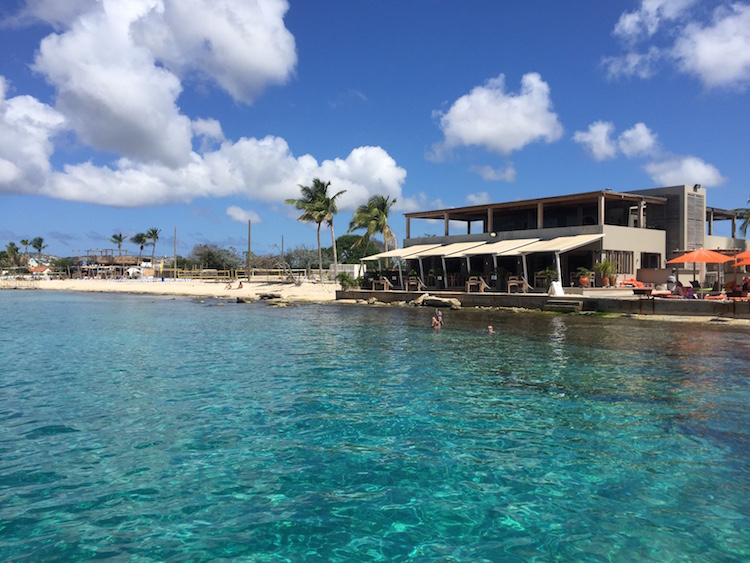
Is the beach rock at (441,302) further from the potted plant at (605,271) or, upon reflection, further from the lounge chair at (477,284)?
the potted plant at (605,271)

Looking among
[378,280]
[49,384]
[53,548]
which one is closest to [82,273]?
[378,280]

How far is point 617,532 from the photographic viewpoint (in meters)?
4.82

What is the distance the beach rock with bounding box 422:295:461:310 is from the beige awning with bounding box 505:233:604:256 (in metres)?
3.93

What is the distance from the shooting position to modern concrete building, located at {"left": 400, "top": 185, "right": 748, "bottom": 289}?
1115 inches

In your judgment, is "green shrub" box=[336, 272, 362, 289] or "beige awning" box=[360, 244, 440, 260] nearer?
"beige awning" box=[360, 244, 440, 260]

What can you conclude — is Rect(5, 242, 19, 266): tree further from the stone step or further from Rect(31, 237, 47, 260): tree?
the stone step

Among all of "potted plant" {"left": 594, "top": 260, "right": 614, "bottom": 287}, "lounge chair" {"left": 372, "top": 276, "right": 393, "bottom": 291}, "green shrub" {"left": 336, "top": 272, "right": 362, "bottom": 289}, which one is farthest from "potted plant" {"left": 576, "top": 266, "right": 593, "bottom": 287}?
"green shrub" {"left": 336, "top": 272, "right": 362, "bottom": 289}

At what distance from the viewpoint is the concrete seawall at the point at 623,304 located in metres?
20.7

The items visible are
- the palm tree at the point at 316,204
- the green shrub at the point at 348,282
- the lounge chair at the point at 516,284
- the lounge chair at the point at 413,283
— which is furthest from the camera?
the palm tree at the point at 316,204

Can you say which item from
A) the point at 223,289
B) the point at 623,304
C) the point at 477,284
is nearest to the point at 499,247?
the point at 477,284

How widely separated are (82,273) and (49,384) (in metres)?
96.3

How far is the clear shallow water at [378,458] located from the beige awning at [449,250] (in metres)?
19.5

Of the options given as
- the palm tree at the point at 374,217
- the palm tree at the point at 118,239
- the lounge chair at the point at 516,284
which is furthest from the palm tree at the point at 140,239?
the lounge chair at the point at 516,284

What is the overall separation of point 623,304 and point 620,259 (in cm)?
636
